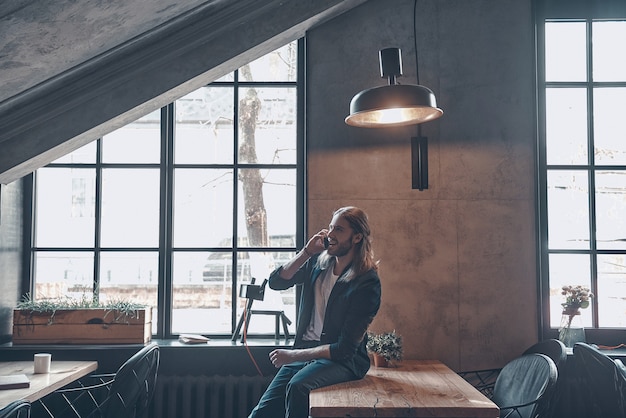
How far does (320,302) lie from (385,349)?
0.52 m

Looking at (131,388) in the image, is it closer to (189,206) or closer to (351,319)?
(351,319)

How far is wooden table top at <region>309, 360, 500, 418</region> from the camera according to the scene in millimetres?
2822

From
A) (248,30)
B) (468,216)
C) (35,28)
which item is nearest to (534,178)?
(468,216)

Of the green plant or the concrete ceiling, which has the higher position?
the concrete ceiling

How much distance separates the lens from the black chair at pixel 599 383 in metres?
3.12

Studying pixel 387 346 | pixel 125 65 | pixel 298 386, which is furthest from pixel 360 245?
pixel 125 65

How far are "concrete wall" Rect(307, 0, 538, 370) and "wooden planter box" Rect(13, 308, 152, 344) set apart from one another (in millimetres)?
1453

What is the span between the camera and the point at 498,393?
380 centimetres

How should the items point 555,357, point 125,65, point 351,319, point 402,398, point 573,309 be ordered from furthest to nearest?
point 573,309 → point 125,65 → point 555,357 → point 351,319 → point 402,398

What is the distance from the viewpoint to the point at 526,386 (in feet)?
11.5

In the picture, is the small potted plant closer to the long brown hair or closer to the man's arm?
the long brown hair

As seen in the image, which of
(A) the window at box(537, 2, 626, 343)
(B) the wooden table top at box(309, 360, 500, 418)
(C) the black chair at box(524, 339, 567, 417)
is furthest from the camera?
(A) the window at box(537, 2, 626, 343)

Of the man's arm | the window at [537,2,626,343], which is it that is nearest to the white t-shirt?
the man's arm

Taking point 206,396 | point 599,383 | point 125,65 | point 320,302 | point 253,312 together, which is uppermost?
point 125,65
